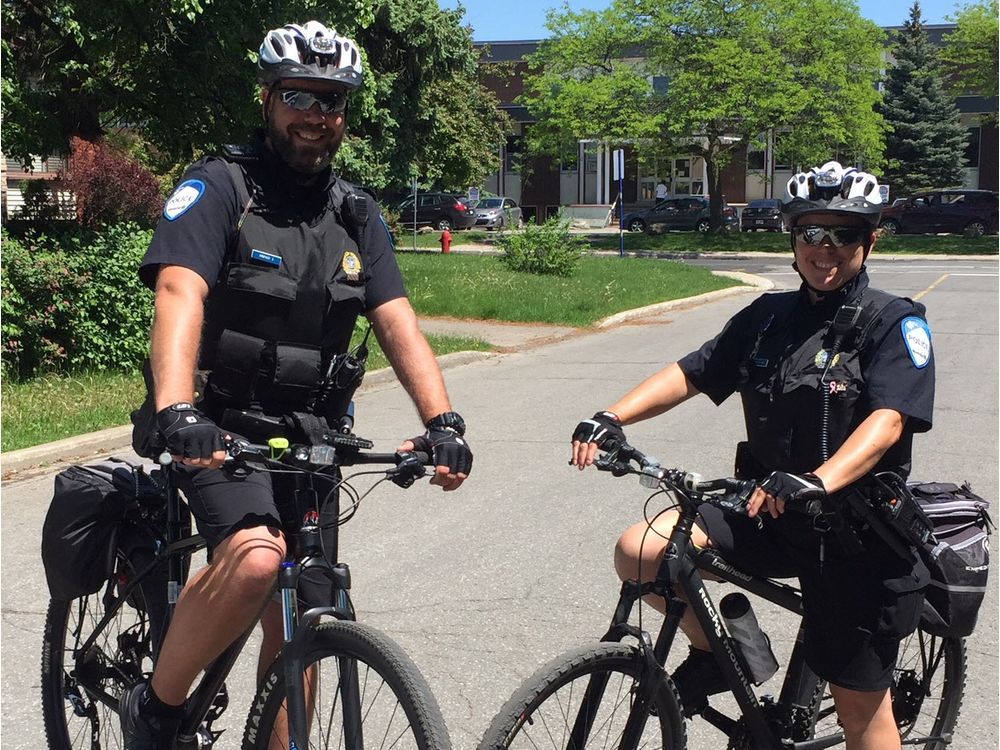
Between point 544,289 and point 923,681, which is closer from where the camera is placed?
point 923,681

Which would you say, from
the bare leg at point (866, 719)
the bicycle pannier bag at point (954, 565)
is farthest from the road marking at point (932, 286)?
the bare leg at point (866, 719)

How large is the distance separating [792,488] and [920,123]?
4962 cm

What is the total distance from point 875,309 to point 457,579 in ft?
9.53

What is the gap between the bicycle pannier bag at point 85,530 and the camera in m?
3.09

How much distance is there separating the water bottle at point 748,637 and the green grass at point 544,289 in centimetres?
1354

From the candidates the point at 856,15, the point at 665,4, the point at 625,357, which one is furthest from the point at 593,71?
the point at 625,357

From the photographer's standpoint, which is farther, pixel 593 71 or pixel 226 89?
pixel 593 71

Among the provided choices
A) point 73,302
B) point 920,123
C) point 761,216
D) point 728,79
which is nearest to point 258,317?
point 73,302

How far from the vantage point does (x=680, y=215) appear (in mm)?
43250

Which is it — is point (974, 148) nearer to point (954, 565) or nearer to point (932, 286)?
point (932, 286)

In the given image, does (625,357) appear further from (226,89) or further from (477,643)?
(477,643)

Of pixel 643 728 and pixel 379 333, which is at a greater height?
pixel 379 333

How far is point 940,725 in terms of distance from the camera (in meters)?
3.38

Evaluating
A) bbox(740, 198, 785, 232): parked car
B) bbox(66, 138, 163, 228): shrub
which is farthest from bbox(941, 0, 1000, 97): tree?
bbox(66, 138, 163, 228): shrub
